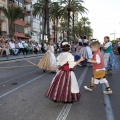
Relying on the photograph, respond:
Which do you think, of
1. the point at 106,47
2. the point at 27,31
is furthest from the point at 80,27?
the point at 106,47

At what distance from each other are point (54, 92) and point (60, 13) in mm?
46750

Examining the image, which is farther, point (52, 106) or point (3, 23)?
point (3, 23)

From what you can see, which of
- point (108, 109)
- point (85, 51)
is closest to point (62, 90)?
point (108, 109)

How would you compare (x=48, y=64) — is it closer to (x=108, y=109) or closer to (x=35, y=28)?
(x=108, y=109)

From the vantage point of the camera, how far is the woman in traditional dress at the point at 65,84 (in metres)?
5.46

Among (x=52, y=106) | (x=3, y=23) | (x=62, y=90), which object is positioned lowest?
(x=52, y=106)

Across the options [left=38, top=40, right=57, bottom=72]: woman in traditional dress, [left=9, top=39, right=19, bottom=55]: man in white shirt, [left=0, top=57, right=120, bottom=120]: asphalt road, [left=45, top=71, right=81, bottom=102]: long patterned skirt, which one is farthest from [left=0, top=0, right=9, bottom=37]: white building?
[left=45, top=71, right=81, bottom=102]: long patterned skirt

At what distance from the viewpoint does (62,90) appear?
5457 mm

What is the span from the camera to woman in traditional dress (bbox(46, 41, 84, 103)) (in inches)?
215

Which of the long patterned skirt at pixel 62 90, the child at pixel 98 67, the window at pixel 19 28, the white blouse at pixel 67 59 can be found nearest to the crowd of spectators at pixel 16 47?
the child at pixel 98 67

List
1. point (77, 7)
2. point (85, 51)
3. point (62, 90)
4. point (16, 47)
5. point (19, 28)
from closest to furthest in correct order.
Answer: point (62, 90), point (85, 51), point (16, 47), point (77, 7), point (19, 28)

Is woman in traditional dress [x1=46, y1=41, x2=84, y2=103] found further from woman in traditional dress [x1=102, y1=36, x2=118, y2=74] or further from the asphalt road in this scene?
woman in traditional dress [x1=102, y1=36, x2=118, y2=74]

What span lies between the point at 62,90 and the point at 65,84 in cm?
16

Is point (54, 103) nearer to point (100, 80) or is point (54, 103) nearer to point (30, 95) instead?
point (30, 95)
